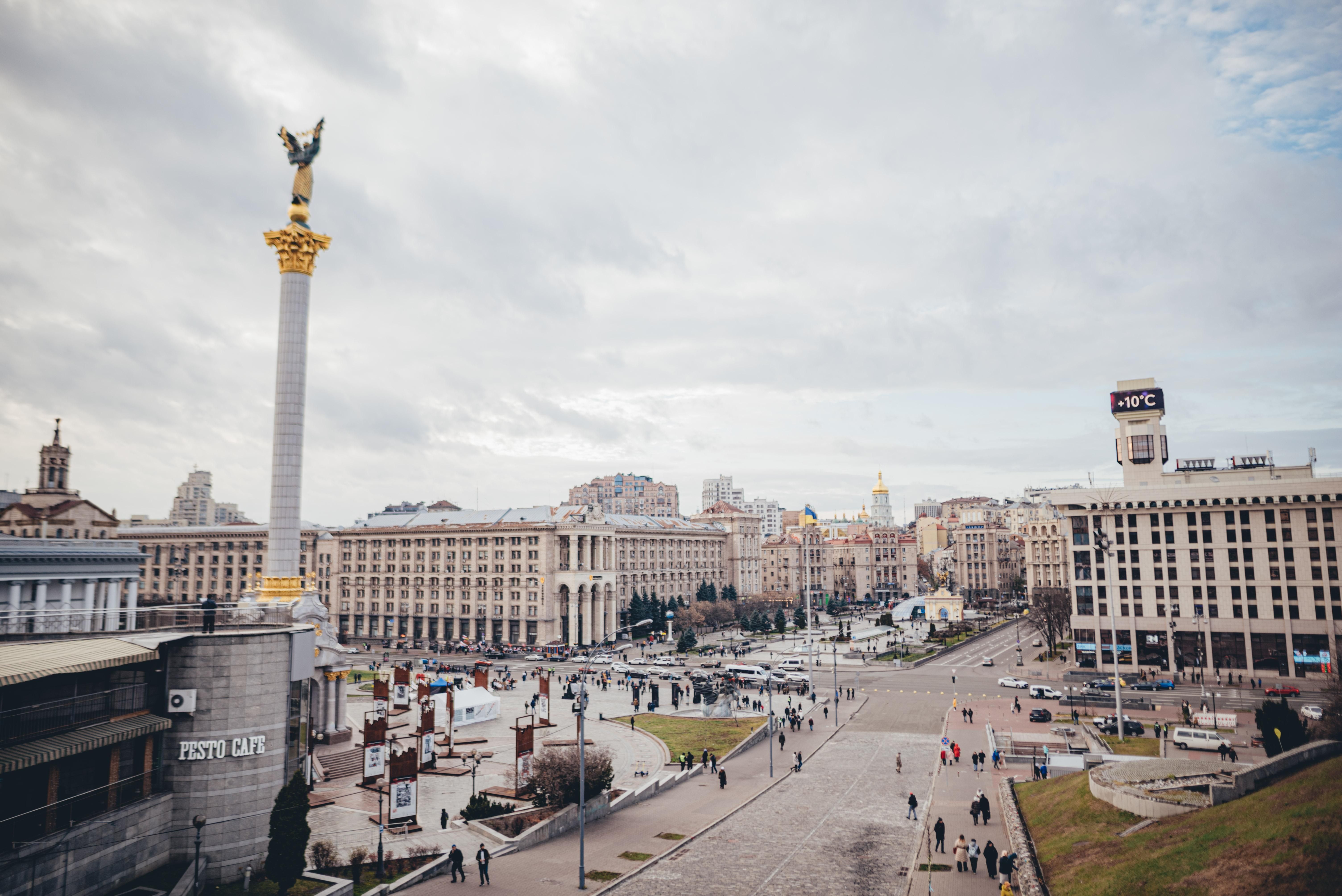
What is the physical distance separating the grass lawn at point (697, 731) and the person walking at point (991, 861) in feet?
69.1

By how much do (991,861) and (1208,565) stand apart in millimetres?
65007

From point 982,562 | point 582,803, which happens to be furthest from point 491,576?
point 982,562

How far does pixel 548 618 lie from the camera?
374 feet

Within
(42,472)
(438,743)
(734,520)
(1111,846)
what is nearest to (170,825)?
(438,743)

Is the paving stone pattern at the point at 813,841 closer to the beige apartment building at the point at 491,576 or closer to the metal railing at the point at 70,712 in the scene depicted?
the metal railing at the point at 70,712

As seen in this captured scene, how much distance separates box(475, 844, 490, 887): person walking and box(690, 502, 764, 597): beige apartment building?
13553 centimetres

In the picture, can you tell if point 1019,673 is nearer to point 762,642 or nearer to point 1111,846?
point 762,642

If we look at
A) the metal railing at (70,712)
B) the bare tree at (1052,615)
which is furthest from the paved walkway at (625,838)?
the bare tree at (1052,615)

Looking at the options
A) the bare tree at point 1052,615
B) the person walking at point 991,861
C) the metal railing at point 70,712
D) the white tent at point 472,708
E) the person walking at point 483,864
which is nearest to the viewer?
the metal railing at point 70,712

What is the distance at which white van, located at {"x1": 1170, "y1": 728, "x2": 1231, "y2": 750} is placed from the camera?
4678cm

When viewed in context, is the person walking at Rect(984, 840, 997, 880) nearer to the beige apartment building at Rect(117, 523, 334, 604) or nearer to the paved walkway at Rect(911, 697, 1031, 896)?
the paved walkway at Rect(911, 697, 1031, 896)

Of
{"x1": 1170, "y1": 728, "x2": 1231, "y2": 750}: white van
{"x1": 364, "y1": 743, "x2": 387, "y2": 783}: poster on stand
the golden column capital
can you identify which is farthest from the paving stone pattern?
the golden column capital

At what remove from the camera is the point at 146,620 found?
33844 millimetres

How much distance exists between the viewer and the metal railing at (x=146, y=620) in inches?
1187
